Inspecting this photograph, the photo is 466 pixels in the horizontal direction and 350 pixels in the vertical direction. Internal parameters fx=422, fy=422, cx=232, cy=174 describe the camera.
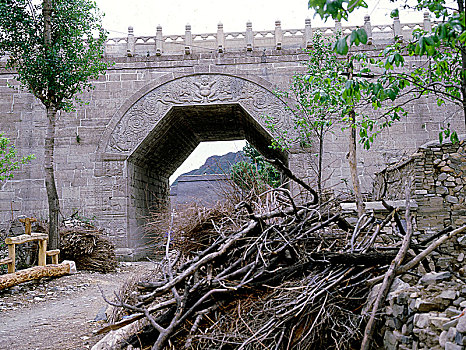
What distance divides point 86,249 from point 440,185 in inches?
315

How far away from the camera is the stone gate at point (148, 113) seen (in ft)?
40.1

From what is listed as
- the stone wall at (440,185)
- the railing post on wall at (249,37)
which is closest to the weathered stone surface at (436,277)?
the stone wall at (440,185)

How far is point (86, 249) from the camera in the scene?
10.4 meters

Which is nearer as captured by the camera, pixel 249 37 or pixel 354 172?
pixel 354 172

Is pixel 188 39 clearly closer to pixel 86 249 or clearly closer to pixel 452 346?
→ pixel 86 249

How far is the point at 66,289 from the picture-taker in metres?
8.21

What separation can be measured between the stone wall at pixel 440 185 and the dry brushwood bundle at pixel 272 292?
3.10 m

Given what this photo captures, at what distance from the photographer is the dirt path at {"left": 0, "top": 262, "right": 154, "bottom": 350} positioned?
4672 mm

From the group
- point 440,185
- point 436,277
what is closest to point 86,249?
point 440,185

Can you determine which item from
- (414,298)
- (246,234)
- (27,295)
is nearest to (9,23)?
(27,295)

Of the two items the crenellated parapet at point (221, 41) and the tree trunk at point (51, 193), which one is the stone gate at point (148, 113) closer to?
the crenellated parapet at point (221, 41)

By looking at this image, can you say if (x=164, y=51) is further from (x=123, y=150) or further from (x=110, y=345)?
(x=110, y=345)

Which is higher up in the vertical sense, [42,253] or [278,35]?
[278,35]

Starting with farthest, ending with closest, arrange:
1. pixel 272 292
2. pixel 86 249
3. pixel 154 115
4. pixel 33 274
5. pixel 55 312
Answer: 1. pixel 154 115
2. pixel 86 249
3. pixel 33 274
4. pixel 55 312
5. pixel 272 292
